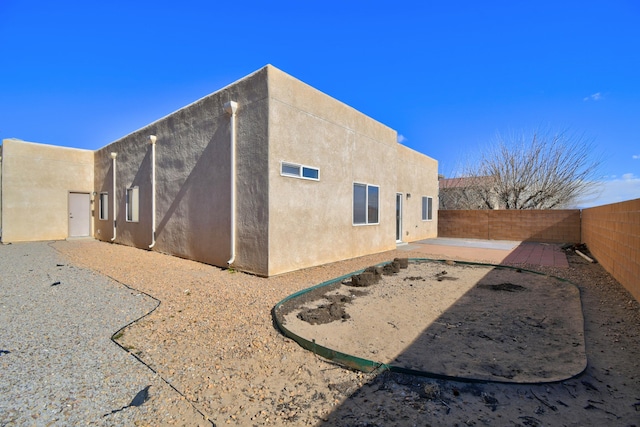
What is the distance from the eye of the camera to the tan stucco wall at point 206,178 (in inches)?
248

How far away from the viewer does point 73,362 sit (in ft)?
9.15

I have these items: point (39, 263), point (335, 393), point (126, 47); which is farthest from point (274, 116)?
point (39, 263)

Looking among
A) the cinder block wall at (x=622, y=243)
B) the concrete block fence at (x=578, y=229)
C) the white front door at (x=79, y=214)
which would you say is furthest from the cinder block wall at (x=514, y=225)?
the white front door at (x=79, y=214)

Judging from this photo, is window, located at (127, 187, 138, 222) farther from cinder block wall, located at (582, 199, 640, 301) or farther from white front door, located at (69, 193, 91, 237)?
cinder block wall, located at (582, 199, 640, 301)

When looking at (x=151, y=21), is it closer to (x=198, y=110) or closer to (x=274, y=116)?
(x=198, y=110)

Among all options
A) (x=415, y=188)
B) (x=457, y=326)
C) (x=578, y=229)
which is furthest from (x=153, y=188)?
(x=578, y=229)

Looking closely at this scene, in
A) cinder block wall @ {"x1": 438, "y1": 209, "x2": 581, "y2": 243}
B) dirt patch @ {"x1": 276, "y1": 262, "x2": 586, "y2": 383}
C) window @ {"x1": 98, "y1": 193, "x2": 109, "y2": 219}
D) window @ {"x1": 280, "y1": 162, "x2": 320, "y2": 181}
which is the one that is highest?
window @ {"x1": 280, "y1": 162, "x2": 320, "y2": 181}

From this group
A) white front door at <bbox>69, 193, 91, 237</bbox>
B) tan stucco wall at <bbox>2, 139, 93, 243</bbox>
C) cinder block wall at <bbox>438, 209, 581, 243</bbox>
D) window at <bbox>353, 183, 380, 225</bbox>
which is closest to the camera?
window at <bbox>353, 183, 380, 225</bbox>

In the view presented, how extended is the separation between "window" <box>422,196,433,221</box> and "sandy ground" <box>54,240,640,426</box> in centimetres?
1081

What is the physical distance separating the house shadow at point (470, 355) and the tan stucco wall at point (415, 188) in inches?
325

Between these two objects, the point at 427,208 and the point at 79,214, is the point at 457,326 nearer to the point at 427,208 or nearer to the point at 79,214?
the point at 427,208

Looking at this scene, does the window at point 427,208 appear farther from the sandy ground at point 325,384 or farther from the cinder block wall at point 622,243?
the sandy ground at point 325,384

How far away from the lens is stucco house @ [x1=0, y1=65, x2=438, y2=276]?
632 cm

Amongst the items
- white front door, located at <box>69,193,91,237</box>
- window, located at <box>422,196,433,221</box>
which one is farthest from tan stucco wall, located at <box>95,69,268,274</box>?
window, located at <box>422,196,433,221</box>
